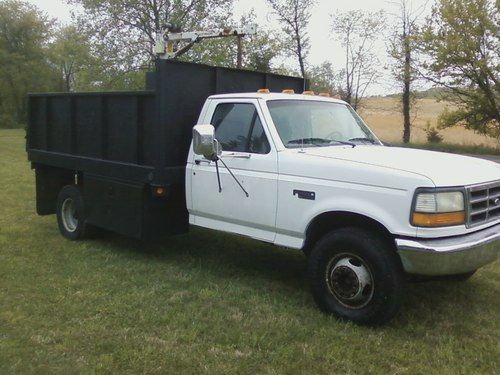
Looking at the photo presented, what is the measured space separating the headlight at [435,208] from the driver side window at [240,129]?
1.58m

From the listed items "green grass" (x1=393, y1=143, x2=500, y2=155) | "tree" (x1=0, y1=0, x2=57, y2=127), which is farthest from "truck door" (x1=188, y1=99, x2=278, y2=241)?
"tree" (x1=0, y1=0, x2=57, y2=127)

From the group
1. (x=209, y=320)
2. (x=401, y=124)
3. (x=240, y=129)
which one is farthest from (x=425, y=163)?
(x=401, y=124)

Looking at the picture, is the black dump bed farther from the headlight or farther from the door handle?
the headlight

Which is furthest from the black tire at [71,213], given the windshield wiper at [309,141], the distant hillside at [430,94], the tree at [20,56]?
the tree at [20,56]

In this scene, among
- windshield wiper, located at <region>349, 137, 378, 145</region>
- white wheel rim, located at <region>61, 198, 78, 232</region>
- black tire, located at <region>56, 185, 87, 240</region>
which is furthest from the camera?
white wheel rim, located at <region>61, 198, 78, 232</region>

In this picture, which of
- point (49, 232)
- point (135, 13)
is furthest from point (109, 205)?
point (135, 13)

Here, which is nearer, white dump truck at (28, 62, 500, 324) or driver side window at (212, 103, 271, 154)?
white dump truck at (28, 62, 500, 324)

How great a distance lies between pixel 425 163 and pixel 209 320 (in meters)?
2.23

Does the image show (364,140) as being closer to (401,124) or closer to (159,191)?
(159,191)

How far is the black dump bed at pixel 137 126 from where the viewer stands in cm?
585

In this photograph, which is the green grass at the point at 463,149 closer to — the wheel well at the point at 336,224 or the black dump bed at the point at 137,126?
the black dump bed at the point at 137,126

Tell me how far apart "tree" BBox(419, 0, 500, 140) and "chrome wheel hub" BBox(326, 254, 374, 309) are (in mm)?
25025

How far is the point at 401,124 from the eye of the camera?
38500 mm

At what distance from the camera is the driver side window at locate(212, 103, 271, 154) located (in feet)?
17.0
